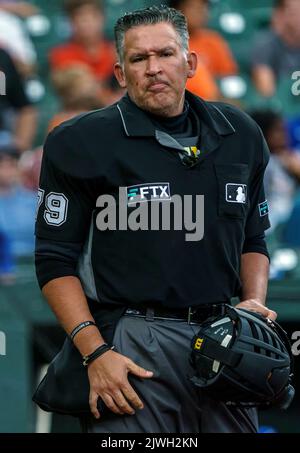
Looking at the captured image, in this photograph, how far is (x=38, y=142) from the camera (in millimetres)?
7332

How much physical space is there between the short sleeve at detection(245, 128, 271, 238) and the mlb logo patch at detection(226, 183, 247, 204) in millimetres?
109

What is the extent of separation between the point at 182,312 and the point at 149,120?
0.57 m

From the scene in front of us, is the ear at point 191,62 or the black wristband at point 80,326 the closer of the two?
the black wristband at point 80,326

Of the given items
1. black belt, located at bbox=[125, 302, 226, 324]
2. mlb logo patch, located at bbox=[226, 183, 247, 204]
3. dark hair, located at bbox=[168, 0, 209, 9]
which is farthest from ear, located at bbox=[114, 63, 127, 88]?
dark hair, located at bbox=[168, 0, 209, 9]

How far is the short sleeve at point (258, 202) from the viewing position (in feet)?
10.3

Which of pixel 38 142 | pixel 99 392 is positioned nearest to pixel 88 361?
pixel 99 392

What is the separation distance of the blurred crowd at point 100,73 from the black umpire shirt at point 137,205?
11.1 feet

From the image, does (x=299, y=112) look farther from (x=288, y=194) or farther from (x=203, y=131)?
(x=203, y=131)

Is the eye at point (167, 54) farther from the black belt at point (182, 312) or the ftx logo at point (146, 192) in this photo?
the black belt at point (182, 312)

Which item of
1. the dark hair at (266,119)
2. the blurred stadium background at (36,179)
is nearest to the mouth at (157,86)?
the blurred stadium background at (36,179)

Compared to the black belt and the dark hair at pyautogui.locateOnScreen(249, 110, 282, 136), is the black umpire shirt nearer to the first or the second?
the black belt

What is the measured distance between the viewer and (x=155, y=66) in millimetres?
2914

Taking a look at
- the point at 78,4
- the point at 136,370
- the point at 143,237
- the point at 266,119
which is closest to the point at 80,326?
the point at 136,370

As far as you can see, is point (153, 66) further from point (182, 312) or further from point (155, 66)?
point (182, 312)
